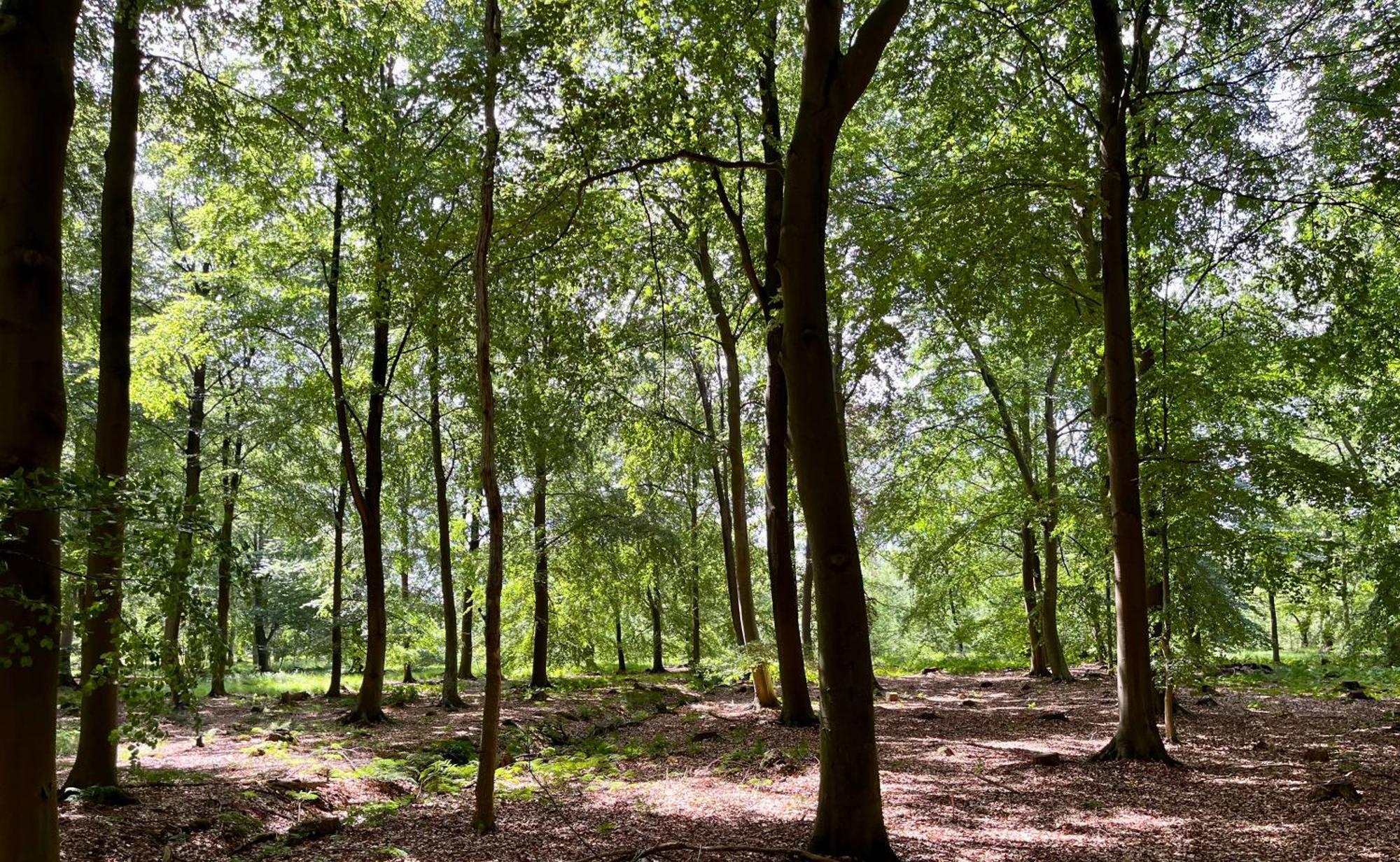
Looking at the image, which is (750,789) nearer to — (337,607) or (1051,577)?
(1051,577)

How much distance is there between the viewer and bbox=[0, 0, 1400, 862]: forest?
15.8 feet

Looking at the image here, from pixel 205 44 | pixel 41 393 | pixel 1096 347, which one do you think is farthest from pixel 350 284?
pixel 1096 347

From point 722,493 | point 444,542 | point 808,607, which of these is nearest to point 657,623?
point 722,493

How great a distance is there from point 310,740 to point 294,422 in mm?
7409

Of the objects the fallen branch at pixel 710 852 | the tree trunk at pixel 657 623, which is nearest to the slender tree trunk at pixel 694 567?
the tree trunk at pixel 657 623

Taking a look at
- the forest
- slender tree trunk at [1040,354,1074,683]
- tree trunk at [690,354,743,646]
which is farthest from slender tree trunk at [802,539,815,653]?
slender tree trunk at [1040,354,1074,683]

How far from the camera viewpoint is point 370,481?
1314 centimetres

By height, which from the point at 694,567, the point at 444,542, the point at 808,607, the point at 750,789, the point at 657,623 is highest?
the point at 444,542

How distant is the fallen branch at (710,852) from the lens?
474cm

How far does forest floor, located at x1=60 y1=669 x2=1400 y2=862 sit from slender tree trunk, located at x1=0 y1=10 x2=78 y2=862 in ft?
2.26

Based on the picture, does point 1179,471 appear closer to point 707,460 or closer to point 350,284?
point 707,460

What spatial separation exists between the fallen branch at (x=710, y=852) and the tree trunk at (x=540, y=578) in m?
9.24

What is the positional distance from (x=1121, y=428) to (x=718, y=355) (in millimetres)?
8897

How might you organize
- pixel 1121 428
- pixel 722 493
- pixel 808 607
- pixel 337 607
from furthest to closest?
pixel 722 493 → pixel 337 607 → pixel 808 607 → pixel 1121 428
